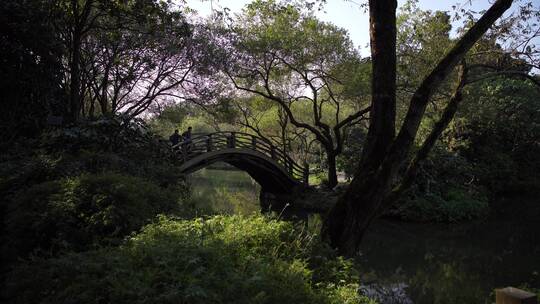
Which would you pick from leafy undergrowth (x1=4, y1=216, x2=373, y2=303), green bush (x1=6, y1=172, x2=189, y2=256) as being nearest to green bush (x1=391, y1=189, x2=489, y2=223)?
green bush (x1=6, y1=172, x2=189, y2=256)

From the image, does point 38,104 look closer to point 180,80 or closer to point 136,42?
point 136,42

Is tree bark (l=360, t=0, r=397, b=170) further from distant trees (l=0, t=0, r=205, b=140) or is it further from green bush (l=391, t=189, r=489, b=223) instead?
green bush (l=391, t=189, r=489, b=223)

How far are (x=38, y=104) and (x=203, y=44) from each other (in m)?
7.63

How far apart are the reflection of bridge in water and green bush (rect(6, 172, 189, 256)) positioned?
7.56 m

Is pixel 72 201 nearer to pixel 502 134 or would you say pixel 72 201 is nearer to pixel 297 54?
pixel 297 54

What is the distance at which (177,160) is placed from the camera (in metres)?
12.4

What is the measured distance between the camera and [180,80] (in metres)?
18.0

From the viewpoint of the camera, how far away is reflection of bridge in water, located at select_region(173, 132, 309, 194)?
1407cm

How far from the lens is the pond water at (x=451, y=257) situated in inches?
347

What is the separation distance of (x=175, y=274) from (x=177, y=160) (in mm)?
9805

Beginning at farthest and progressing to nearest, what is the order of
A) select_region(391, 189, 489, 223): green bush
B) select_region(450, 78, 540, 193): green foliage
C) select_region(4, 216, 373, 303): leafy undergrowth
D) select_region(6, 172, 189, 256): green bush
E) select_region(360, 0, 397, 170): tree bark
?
select_region(450, 78, 540, 193): green foliage, select_region(391, 189, 489, 223): green bush, select_region(360, 0, 397, 170): tree bark, select_region(6, 172, 189, 256): green bush, select_region(4, 216, 373, 303): leafy undergrowth

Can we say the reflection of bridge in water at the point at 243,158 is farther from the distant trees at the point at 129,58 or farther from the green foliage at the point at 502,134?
the green foliage at the point at 502,134

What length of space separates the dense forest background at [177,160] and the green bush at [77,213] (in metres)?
0.02

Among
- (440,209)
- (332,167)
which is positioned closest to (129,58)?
(332,167)
